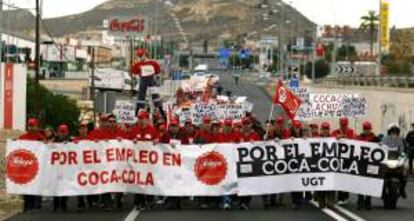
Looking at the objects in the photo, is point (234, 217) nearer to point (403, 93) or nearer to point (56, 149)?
point (56, 149)

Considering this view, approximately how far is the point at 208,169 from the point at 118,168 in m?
1.72

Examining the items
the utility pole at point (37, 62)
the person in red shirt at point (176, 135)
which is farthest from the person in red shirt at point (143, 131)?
the utility pole at point (37, 62)

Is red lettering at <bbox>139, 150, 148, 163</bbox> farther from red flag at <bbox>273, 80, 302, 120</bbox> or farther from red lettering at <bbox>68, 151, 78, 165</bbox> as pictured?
red flag at <bbox>273, 80, 302, 120</bbox>

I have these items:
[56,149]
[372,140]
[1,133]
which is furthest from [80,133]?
[1,133]

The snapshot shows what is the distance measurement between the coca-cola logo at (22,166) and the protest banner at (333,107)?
1427 centimetres

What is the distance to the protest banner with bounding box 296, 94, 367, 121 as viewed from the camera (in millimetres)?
32000

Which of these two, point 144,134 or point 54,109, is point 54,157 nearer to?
point 144,134

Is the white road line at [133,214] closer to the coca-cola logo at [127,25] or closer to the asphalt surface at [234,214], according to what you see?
the asphalt surface at [234,214]

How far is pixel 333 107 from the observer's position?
32.7 m

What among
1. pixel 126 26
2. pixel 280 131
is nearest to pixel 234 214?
pixel 280 131

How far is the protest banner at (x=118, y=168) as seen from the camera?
18922 mm

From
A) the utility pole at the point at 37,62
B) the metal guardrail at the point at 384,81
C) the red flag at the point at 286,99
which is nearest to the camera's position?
the red flag at the point at 286,99

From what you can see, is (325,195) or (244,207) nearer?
(244,207)

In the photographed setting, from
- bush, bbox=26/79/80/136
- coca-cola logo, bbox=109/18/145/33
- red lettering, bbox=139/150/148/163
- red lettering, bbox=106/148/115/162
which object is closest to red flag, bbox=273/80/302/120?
red lettering, bbox=139/150/148/163
